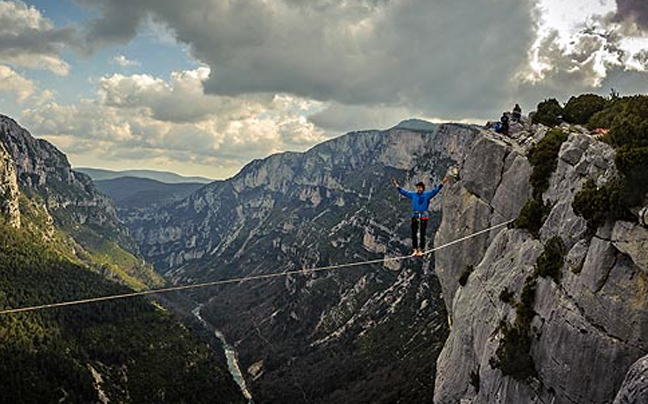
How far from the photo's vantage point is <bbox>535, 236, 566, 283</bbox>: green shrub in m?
26.8

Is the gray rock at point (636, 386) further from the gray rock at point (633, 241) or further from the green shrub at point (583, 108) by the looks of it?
the green shrub at point (583, 108)

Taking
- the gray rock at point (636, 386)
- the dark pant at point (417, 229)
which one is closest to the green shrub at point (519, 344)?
the dark pant at point (417, 229)

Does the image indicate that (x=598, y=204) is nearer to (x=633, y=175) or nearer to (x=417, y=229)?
(x=633, y=175)

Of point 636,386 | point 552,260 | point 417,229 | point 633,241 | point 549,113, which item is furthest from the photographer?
point 549,113

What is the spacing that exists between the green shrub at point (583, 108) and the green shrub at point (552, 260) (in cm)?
2747

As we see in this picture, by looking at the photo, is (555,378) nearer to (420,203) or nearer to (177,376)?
(420,203)

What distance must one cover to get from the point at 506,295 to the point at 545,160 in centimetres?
1017

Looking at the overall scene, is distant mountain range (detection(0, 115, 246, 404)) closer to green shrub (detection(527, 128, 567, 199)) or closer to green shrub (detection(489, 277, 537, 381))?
green shrub (detection(489, 277, 537, 381))

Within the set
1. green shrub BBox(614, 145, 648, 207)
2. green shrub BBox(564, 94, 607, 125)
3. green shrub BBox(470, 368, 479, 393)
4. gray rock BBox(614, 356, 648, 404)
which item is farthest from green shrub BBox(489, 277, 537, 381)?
green shrub BBox(564, 94, 607, 125)

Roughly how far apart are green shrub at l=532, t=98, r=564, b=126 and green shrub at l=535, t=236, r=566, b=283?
29.3 m

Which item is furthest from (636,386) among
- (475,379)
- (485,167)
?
(485,167)

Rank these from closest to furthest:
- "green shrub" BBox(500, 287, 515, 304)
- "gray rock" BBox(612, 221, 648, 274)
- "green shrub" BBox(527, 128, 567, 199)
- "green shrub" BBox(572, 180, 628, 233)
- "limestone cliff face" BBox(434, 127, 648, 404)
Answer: "gray rock" BBox(612, 221, 648, 274) < "limestone cliff face" BBox(434, 127, 648, 404) < "green shrub" BBox(572, 180, 628, 233) < "green shrub" BBox(500, 287, 515, 304) < "green shrub" BBox(527, 128, 567, 199)

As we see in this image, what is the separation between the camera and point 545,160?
35094 mm

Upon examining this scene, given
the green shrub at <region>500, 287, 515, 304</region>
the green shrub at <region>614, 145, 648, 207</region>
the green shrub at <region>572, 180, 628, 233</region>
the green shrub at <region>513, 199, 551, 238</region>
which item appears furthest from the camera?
the green shrub at <region>513, 199, 551, 238</region>
